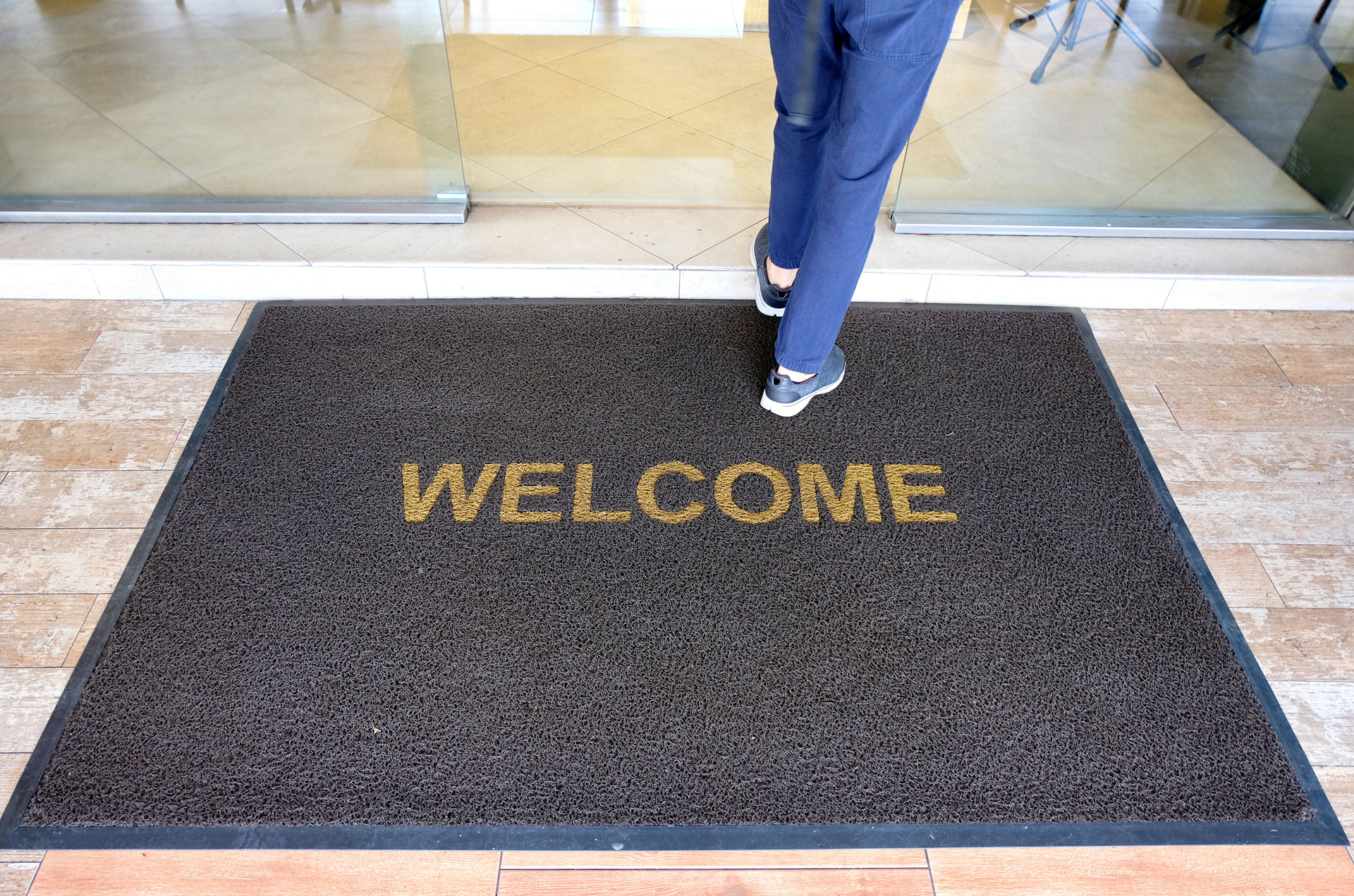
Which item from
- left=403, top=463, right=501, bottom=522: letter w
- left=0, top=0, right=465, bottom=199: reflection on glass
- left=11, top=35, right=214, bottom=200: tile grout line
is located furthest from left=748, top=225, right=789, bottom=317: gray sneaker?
left=11, top=35, right=214, bottom=200: tile grout line

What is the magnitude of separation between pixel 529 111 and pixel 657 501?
1.37 m

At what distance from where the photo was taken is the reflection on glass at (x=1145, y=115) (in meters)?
2.25

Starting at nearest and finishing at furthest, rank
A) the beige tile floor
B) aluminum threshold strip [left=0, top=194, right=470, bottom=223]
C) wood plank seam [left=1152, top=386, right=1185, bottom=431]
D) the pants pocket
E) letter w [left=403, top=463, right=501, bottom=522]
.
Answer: the pants pocket
letter w [left=403, top=463, right=501, bottom=522]
wood plank seam [left=1152, top=386, right=1185, bottom=431]
the beige tile floor
aluminum threshold strip [left=0, top=194, right=470, bottom=223]

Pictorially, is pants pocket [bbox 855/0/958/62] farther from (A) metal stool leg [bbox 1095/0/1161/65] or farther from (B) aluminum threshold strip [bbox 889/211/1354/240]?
(A) metal stool leg [bbox 1095/0/1161/65]

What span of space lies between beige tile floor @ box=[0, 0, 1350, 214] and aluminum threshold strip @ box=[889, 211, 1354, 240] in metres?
0.03

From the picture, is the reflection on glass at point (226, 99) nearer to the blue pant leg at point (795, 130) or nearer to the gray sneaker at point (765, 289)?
the gray sneaker at point (765, 289)

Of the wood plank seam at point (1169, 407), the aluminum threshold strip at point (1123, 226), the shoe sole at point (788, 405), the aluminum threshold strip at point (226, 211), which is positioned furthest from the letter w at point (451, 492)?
the wood plank seam at point (1169, 407)

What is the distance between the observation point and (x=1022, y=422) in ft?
6.14

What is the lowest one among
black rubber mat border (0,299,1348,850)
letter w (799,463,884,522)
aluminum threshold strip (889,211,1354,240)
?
black rubber mat border (0,299,1348,850)

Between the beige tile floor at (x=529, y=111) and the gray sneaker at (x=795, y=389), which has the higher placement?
the beige tile floor at (x=529, y=111)

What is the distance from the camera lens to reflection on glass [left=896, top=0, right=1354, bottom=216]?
225 cm

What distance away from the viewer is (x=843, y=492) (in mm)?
1694

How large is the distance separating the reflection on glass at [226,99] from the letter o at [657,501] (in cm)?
106

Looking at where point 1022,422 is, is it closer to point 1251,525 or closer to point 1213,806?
point 1251,525
